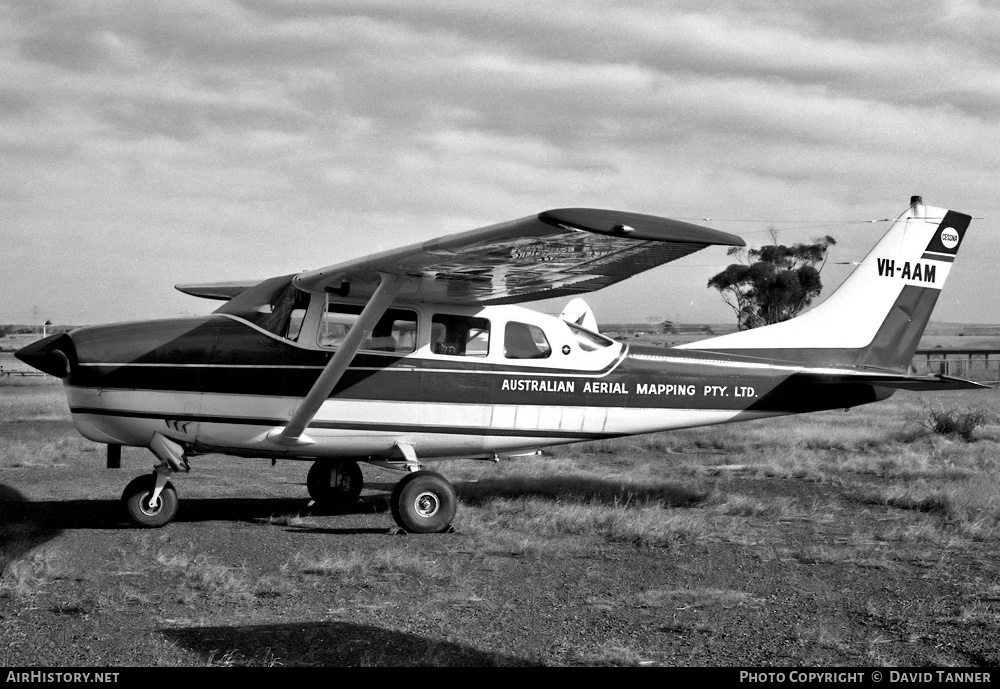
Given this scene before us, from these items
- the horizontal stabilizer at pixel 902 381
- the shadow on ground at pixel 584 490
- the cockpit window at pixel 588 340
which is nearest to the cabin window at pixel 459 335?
the cockpit window at pixel 588 340

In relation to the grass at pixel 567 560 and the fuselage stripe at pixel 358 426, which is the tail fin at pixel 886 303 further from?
the fuselage stripe at pixel 358 426

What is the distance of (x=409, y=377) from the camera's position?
9289mm

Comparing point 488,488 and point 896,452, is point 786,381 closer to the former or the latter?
point 488,488

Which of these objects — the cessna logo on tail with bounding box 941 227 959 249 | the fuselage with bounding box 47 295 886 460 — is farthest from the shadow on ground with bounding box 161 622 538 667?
the cessna logo on tail with bounding box 941 227 959 249

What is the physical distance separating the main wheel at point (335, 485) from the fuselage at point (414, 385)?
1047mm

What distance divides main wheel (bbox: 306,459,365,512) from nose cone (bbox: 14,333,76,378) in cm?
289

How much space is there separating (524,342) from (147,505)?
13.2 ft

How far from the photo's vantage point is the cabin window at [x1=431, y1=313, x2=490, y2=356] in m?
9.50

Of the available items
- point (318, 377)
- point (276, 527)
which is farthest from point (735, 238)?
point (276, 527)

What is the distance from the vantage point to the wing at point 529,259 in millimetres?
6102

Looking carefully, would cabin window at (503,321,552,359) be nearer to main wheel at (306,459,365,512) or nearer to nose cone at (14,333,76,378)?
main wheel at (306,459,365,512)

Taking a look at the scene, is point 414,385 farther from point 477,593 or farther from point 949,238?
point 949,238

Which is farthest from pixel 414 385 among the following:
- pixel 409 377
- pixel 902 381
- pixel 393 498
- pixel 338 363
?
pixel 902 381

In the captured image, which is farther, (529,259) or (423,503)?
(423,503)
